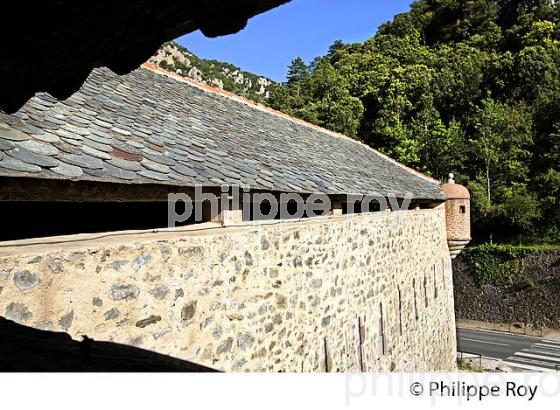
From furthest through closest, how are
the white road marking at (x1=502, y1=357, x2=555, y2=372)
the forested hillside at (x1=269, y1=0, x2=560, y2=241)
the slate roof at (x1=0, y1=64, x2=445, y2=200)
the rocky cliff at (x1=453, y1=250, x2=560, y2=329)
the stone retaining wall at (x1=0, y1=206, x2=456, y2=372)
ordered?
the forested hillside at (x1=269, y1=0, x2=560, y2=241) < the rocky cliff at (x1=453, y1=250, x2=560, y2=329) < the white road marking at (x1=502, y1=357, x2=555, y2=372) < the slate roof at (x1=0, y1=64, x2=445, y2=200) < the stone retaining wall at (x1=0, y1=206, x2=456, y2=372)

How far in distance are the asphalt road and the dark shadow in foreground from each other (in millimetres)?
17824

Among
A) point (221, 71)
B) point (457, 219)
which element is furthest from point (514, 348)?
point (221, 71)

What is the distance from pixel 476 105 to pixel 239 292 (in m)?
34.8

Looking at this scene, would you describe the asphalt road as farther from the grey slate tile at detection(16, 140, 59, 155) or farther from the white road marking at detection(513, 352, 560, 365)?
the grey slate tile at detection(16, 140, 59, 155)

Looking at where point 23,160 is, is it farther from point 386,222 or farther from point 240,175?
point 386,222

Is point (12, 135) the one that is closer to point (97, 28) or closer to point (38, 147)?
point (38, 147)

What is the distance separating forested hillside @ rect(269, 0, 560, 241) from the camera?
26578mm

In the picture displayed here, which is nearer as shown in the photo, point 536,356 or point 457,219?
point 457,219

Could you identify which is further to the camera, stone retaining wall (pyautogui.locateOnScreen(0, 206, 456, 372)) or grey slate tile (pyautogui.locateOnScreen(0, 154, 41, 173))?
stone retaining wall (pyautogui.locateOnScreen(0, 206, 456, 372))

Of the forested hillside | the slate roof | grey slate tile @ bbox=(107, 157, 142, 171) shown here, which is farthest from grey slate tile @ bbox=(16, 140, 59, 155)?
the forested hillside

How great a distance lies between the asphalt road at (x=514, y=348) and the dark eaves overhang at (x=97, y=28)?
59.9 ft

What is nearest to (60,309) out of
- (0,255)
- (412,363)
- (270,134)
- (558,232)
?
(0,255)

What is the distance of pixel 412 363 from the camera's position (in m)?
9.16

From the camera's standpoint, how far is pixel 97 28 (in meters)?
1.11
